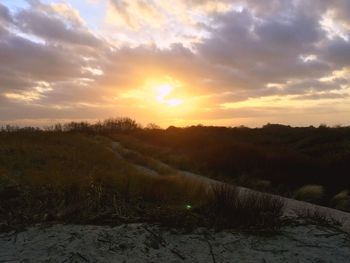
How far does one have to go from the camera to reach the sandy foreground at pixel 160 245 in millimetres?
6602

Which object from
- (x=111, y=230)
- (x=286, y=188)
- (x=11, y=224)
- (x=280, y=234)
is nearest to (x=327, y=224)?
(x=280, y=234)

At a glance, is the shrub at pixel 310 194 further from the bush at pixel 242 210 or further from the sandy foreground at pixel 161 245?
the sandy foreground at pixel 161 245

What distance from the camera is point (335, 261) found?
674 cm

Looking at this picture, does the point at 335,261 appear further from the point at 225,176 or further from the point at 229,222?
the point at 225,176

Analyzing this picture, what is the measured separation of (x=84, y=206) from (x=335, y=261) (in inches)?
173

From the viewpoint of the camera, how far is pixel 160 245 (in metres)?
7.03

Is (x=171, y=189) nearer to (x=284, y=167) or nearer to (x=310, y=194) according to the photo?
(x=310, y=194)

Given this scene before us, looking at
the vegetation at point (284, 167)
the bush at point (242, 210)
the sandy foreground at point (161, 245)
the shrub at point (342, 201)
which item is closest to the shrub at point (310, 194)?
the vegetation at point (284, 167)

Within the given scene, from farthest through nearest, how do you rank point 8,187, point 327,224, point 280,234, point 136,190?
point 136,190 → point 8,187 → point 327,224 → point 280,234

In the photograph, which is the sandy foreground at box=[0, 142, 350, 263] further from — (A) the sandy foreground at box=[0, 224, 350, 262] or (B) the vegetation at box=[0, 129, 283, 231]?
(B) the vegetation at box=[0, 129, 283, 231]

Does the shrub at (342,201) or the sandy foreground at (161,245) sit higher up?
the sandy foreground at (161,245)

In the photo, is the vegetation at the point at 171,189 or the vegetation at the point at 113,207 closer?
the vegetation at the point at 113,207

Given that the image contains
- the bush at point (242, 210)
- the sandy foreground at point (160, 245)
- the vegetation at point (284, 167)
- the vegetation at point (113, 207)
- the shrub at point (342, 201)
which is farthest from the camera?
the vegetation at point (284, 167)

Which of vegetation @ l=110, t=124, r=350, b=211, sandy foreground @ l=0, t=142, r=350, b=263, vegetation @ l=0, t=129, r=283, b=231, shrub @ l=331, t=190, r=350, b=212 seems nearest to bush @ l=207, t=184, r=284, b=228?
vegetation @ l=0, t=129, r=283, b=231
